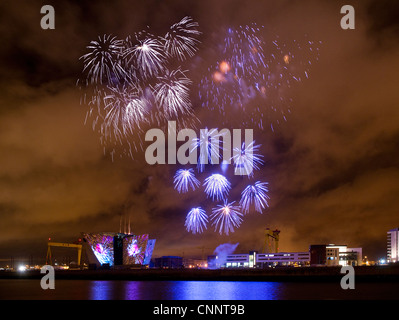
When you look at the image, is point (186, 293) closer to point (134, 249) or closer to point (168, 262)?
point (134, 249)

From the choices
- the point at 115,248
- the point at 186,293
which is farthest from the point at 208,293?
the point at 115,248

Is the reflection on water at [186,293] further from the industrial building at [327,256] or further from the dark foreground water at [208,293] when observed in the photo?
the industrial building at [327,256]

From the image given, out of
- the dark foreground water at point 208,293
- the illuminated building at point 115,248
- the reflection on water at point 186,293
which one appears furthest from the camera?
the illuminated building at point 115,248

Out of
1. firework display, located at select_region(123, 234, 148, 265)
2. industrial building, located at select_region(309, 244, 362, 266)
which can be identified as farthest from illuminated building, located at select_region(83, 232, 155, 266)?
industrial building, located at select_region(309, 244, 362, 266)

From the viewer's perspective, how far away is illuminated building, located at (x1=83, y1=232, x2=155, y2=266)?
167 metres

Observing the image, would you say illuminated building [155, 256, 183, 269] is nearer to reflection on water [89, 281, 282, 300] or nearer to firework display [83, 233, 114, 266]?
firework display [83, 233, 114, 266]

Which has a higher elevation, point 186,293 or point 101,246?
point 101,246

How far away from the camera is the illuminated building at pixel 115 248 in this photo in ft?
548

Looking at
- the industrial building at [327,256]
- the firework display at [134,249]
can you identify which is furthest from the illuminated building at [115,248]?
the industrial building at [327,256]

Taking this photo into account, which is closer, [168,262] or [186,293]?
[186,293]

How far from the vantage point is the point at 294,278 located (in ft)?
377

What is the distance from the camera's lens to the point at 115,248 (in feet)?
549

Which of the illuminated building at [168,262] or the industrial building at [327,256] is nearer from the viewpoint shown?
the illuminated building at [168,262]
